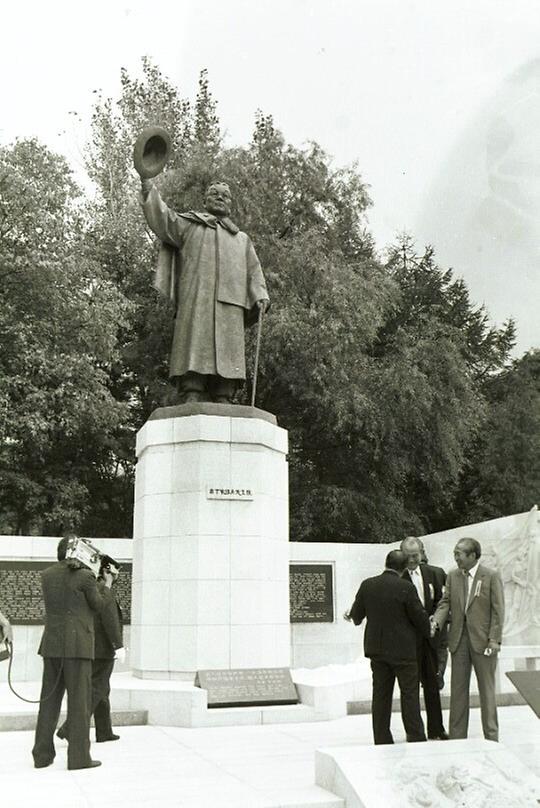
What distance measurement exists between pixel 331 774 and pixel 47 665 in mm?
2061

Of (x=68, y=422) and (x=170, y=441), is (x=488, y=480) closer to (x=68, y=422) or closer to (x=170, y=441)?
(x=68, y=422)

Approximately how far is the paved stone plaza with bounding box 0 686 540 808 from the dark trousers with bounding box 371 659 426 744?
1.91 ft

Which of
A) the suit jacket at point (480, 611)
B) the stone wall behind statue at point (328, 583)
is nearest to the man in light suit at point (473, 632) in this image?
the suit jacket at point (480, 611)

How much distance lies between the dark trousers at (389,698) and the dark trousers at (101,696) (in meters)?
2.19

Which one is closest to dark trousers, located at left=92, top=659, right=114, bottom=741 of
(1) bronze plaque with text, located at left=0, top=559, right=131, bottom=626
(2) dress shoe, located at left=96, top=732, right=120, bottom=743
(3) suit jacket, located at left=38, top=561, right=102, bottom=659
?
(2) dress shoe, located at left=96, top=732, right=120, bottom=743

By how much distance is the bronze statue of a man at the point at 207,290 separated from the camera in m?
9.54

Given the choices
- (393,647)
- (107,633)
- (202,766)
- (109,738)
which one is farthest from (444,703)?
(107,633)

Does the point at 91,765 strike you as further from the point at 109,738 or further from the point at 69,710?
the point at 109,738

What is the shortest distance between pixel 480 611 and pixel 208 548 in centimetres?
330

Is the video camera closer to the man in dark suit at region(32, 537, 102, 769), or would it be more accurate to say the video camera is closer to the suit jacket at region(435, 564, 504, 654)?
the man in dark suit at region(32, 537, 102, 769)

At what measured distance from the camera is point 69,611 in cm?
580

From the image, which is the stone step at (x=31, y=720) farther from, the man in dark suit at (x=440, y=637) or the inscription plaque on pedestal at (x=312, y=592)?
the inscription plaque on pedestal at (x=312, y=592)

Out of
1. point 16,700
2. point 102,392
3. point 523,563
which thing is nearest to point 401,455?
point 102,392

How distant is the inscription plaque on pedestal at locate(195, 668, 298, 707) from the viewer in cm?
793
